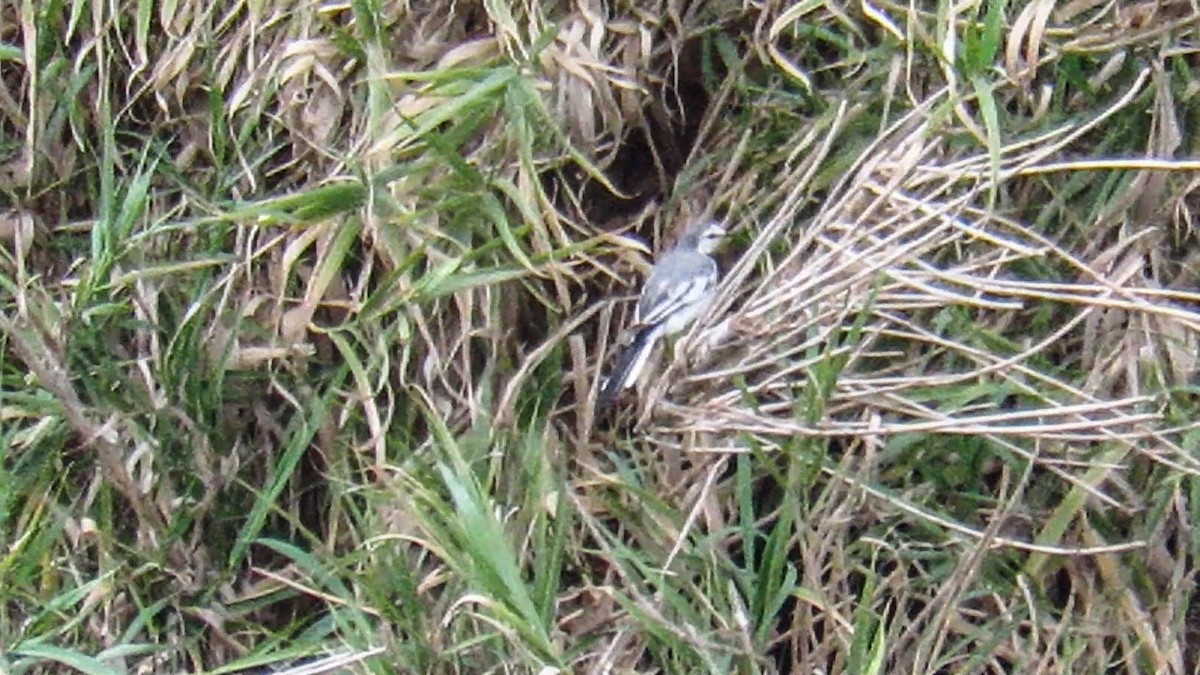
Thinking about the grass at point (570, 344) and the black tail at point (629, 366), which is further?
the black tail at point (629, 366)

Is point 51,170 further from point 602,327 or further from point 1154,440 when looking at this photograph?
point 1154,440

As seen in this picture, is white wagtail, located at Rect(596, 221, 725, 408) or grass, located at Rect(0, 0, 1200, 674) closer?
grass, located at Rect(0, 0, 1200, 674)

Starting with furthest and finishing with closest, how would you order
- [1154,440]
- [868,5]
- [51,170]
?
[51,170]
[868,5]
[1154,440]

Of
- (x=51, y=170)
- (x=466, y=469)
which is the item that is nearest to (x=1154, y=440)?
(x=466, y=469)
